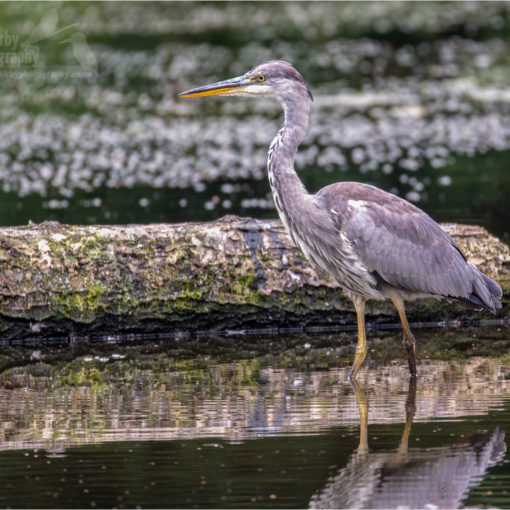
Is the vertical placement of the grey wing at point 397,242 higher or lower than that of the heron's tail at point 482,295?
higher

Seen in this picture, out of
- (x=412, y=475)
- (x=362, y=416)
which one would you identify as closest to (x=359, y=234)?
(x=362, y=416)

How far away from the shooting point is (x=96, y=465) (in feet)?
19.1

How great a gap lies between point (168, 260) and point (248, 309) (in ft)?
3.17

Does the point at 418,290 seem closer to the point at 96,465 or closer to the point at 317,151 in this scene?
the point at 96,465

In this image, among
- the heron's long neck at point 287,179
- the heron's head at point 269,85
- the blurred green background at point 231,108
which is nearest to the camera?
the heron's long neck at point 287,179

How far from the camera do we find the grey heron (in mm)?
8109

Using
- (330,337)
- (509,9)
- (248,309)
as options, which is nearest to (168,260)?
(248,309)

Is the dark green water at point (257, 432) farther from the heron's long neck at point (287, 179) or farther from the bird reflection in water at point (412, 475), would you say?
the heron's long neck at point (287, 179)

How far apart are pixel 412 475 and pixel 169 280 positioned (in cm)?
459

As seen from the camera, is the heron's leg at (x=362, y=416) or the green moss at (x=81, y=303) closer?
the heron's leg at (x=362, y=416)

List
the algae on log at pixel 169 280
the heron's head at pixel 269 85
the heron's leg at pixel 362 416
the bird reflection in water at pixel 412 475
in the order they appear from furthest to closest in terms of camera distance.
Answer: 1. the algae on log at pixel 169 280
2. the heron's head at pixel 269 85
3. the heron's leg at pixel 362 416
4. the bird reflection in water at pixel 412 475

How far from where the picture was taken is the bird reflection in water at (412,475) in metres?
5.30

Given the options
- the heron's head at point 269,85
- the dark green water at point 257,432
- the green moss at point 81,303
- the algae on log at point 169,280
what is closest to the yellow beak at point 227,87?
the heron's head at point 269,85

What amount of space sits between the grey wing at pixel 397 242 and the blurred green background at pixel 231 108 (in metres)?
5.79
